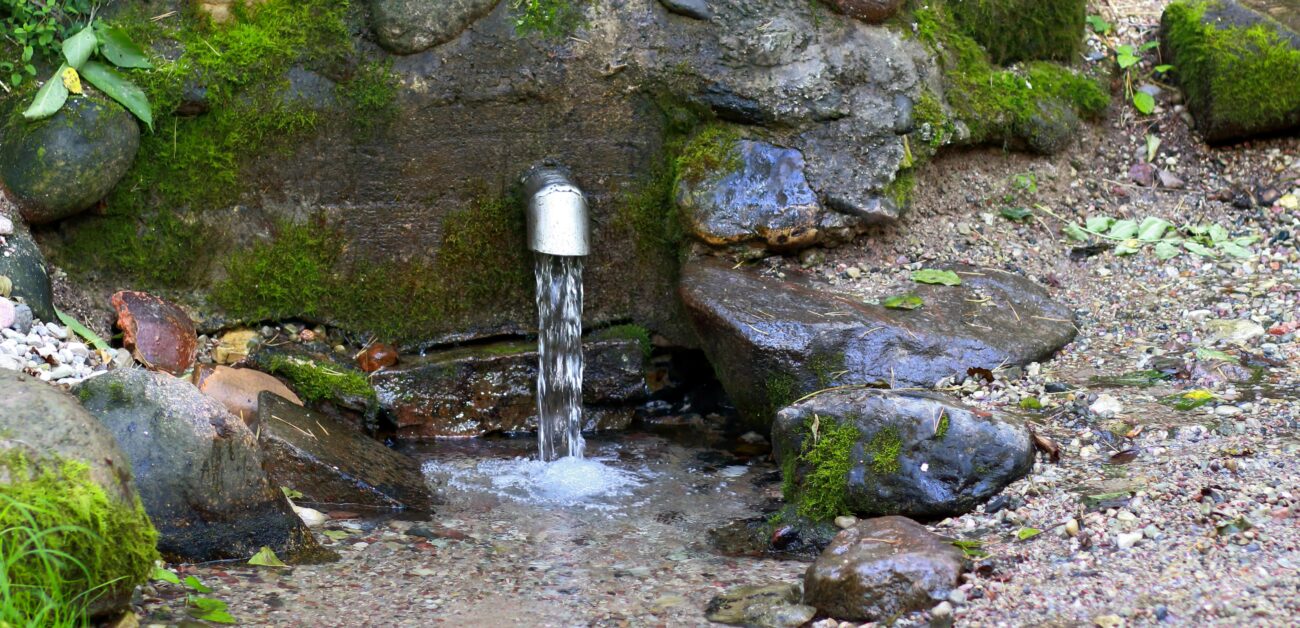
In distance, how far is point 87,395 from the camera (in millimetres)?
3807

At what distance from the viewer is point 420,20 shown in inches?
215

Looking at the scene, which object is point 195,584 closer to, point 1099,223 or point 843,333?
point 843,333

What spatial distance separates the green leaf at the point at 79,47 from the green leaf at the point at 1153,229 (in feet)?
16.2

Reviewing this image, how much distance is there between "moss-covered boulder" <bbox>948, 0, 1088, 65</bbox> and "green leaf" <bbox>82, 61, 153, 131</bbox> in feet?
12.7

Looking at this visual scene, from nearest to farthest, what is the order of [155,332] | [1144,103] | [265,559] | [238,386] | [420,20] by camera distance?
[265,559]
[238,386]
[155,332]
[420,20]
[1144,103]

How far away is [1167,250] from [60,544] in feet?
16.2

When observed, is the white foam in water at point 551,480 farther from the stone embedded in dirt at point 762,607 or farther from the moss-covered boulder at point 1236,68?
the moss-covered boulder at point 1236,68

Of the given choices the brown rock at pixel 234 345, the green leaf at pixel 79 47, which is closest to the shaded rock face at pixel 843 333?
the brown rock at pixel 234 345

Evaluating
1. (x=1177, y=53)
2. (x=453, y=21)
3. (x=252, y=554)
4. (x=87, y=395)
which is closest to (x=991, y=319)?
(x=1177, y=53)

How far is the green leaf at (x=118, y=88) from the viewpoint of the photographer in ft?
17.0

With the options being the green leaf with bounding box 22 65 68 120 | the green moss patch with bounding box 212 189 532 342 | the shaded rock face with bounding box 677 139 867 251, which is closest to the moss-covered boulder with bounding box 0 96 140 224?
the green leaf with bounding box 22 65 68 120

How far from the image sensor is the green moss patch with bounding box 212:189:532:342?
223 inches

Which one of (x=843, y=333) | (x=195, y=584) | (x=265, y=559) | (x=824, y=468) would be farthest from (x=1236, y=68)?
(x=195, y=584)

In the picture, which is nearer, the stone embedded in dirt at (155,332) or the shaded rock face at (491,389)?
the stone embedded in dirt at (155,332)
